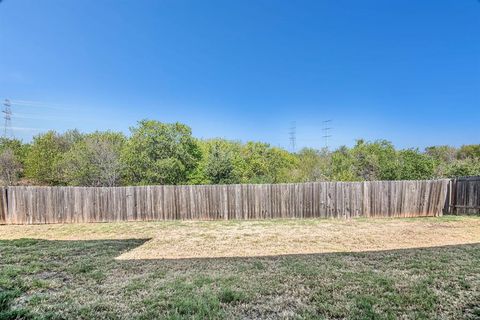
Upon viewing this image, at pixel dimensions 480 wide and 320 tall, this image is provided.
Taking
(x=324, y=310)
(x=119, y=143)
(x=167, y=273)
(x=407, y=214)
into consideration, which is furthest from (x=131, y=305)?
(x=119, y=143)

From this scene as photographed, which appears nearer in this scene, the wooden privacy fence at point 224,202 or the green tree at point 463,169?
the wooden privacy fence at point 224,202

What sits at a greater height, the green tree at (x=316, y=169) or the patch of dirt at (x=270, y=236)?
the green tree at (x=316, y=169)

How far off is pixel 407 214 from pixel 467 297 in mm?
8913

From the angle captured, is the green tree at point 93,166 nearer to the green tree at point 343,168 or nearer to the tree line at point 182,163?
the tree line at point 182,163

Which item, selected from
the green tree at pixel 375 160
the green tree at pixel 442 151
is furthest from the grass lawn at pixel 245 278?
the green tree at pixel 442 151

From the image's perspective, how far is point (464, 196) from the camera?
34.6 feet

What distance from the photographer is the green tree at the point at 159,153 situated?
1833cm

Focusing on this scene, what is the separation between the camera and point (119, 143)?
26.5 metres

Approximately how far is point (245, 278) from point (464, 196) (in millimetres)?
10883

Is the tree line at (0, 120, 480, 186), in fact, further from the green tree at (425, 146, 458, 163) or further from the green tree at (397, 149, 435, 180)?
the green tree at (425, 146, 458, 163)

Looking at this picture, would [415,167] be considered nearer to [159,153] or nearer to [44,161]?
[159,153]

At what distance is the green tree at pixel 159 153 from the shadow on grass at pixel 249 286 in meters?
13.5

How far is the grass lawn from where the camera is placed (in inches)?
105

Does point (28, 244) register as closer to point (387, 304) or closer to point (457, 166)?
point (387, 304)
